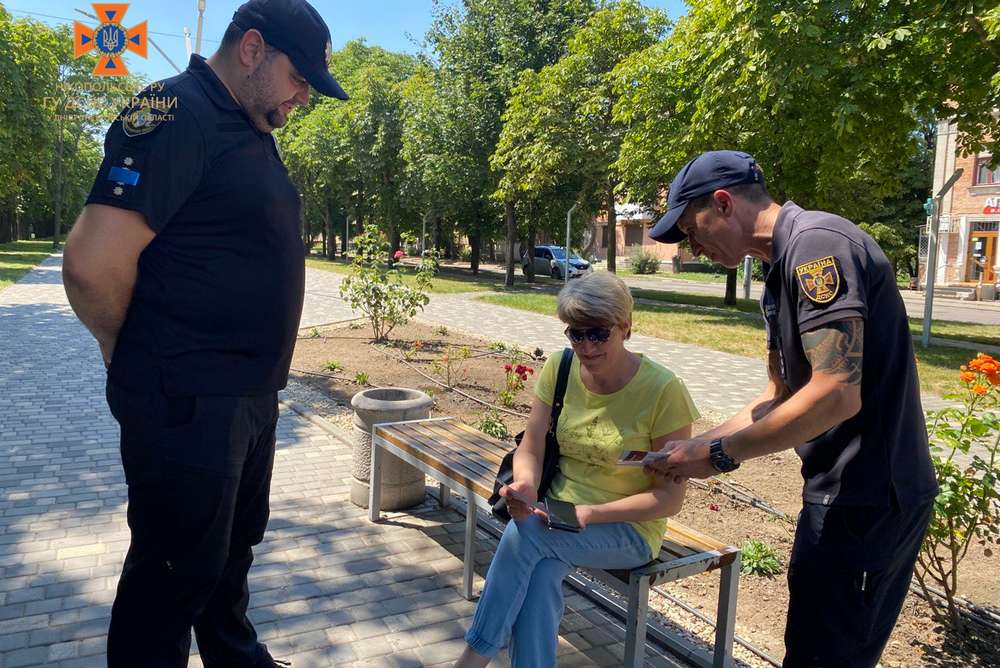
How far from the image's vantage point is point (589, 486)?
9.46 feet

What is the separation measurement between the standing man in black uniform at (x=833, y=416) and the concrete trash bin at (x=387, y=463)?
282 centimetres

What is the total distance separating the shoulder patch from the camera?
1.93 meters

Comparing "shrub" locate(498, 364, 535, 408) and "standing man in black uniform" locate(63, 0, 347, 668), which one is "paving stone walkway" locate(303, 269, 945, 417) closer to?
Result: "shrub" locate(498, 364, 535, 408)

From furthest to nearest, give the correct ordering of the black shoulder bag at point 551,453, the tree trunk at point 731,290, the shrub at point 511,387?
the tree trunk at point 731,290 → the shrub at point 511,387 → the black shoulder bag at point 551,453

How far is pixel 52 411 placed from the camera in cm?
699

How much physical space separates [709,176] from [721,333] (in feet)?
45.9

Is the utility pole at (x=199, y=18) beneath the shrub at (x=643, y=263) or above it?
above

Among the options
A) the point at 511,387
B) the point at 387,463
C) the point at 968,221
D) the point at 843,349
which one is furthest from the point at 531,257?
the point at 843,349

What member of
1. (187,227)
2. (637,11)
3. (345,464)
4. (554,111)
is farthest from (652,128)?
(187,227)

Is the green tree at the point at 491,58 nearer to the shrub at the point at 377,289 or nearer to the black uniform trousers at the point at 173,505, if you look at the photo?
the shrub at the point at 377,289

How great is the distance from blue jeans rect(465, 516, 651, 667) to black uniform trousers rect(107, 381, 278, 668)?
3.13 feet

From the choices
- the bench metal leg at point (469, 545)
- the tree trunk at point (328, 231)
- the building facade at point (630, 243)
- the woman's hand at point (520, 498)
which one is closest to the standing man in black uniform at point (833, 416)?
the woman's hand at point (520, 498)

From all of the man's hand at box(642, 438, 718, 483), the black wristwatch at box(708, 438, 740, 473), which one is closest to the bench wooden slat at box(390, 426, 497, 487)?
the man's hand at box(642, 438, 718, 483)

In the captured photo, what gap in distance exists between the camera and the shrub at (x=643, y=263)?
49213 millimetres
